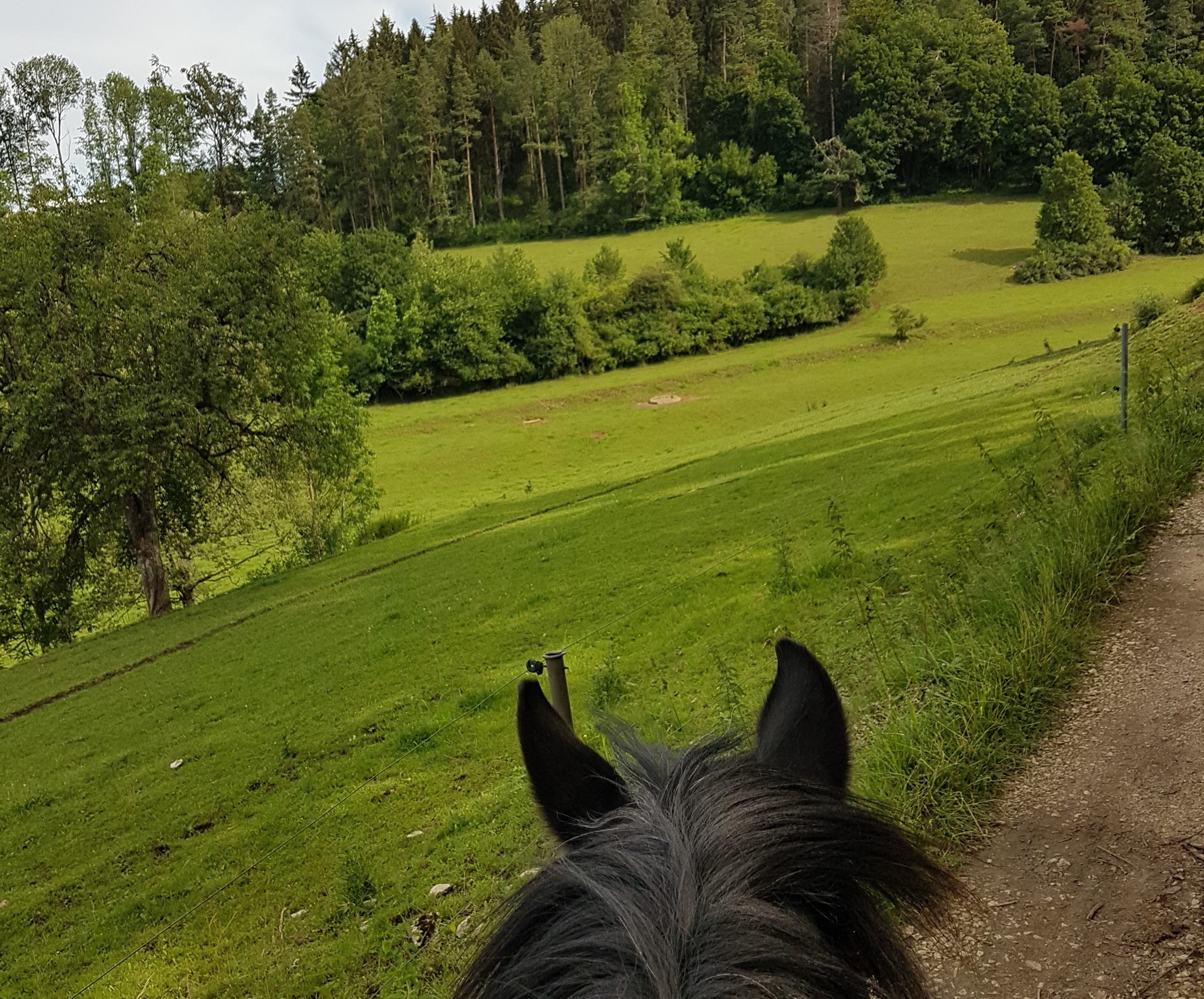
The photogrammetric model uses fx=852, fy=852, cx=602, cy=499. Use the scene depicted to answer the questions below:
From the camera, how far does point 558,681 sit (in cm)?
483

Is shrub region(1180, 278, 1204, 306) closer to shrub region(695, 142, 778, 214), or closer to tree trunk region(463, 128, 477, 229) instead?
shrub region(695, 142, 778, 214)

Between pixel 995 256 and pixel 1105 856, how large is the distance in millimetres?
68965

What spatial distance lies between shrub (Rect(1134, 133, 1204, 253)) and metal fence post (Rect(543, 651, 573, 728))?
72.1m

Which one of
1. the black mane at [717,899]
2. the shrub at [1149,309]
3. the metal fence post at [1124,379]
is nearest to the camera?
the black mane at [717,899]

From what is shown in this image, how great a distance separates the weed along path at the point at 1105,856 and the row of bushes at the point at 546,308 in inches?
1896

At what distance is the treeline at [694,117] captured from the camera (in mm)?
79250

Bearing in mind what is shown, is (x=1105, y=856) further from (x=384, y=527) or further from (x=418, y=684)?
(x=384, y=527)

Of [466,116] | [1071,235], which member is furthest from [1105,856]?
[466,116]

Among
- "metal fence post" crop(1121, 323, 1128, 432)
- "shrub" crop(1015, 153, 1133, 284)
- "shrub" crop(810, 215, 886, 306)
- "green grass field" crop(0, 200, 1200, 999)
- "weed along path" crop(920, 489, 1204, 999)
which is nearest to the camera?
"weed along path" crop(920, 489, 1204, 999)

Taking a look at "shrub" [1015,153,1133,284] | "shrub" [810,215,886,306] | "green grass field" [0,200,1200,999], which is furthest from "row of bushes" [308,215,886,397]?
"green grass field" [0,200,1200,999]

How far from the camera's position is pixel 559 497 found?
29.1 meters

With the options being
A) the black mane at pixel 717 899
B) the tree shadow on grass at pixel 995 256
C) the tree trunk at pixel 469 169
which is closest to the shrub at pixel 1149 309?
the black mane at pixel 717 899

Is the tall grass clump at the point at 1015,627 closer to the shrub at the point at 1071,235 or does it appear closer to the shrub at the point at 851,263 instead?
the shrub at the point at 851,263

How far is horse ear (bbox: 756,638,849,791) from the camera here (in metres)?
1.88
